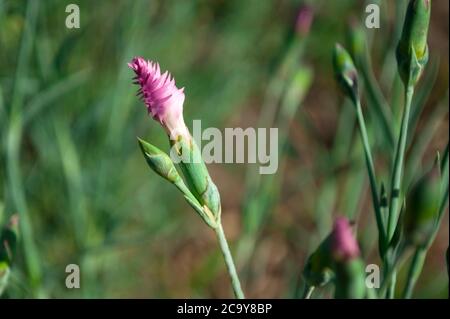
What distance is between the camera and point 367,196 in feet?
6.01

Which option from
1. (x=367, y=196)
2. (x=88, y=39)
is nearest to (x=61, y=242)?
(x=88, y=39)

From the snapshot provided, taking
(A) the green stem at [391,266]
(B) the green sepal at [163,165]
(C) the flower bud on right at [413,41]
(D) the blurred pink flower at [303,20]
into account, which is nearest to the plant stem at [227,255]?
(B) the green sepal at [163,165]

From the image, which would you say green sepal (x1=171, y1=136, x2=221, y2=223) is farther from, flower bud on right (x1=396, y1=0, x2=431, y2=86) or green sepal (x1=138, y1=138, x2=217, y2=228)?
flower bud on right (x1=396, y1=0, x2=431, y2=86)

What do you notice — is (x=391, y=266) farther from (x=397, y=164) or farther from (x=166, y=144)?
(x=166, y=144)

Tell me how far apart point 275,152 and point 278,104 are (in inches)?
11.3

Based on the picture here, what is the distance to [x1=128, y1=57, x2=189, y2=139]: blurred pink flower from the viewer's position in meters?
0.64

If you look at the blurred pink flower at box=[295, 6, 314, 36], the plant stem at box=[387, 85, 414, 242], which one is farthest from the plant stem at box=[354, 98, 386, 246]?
the blurred pink flower at box=[295, 6, 314, 36]

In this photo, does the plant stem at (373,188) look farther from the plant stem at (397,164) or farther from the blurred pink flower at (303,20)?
the blurred pink flower at (303,20)

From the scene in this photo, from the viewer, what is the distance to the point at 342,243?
1.88ft

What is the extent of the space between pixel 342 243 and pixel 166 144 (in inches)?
42.0

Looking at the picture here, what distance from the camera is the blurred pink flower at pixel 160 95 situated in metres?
0.64

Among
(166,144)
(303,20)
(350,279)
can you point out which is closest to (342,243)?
(350,279)

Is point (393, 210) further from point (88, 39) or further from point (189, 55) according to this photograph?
point (189, 55)

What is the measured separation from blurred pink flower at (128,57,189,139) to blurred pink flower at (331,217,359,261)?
0.52ft
